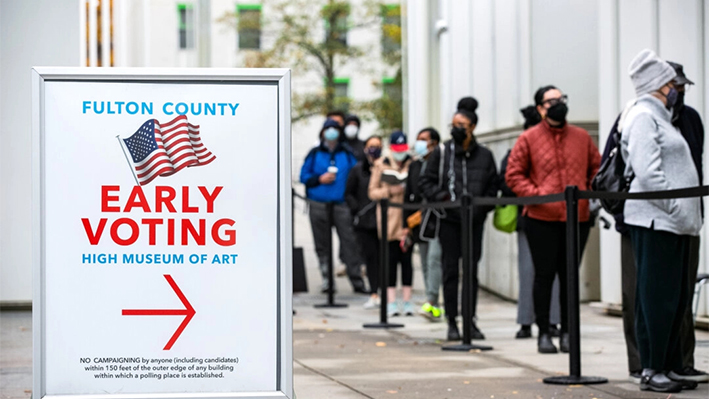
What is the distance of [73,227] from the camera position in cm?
432

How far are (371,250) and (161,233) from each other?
8.38 m

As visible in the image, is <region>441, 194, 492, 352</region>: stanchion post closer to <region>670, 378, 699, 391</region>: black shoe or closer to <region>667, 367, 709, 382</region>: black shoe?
<region>667, 367, 709, 382</region>: black shoe

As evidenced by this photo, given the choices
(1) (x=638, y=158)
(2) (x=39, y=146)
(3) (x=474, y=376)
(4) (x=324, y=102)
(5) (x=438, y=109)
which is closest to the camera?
(2) (x=39, y=146)

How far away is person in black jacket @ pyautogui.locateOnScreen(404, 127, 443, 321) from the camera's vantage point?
11.0m

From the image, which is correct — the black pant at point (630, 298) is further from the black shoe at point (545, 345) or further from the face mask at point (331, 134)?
the face mask at point (331, 134)

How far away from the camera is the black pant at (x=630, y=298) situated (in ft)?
23.4

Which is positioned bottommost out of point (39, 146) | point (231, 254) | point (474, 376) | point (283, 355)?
point (474, 376)

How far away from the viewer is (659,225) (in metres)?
6.60

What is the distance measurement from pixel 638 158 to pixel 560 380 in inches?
55.1

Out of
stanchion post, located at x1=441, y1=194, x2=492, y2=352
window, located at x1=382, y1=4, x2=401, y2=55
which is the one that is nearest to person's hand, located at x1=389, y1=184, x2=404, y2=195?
stanchion post, located at x1=441, y1=194, x2=492, y2=352

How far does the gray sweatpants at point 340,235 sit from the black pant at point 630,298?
687cm

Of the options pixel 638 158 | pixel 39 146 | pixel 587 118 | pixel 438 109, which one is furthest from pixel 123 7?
pixel 39 146

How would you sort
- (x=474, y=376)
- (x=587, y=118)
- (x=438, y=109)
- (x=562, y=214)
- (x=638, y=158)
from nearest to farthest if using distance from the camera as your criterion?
(x=638, y=158), (x=474, y=376), (x=562, y=214), (x=587, y=118), (x=438, y=109)

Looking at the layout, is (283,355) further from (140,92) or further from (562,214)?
(562,214)
